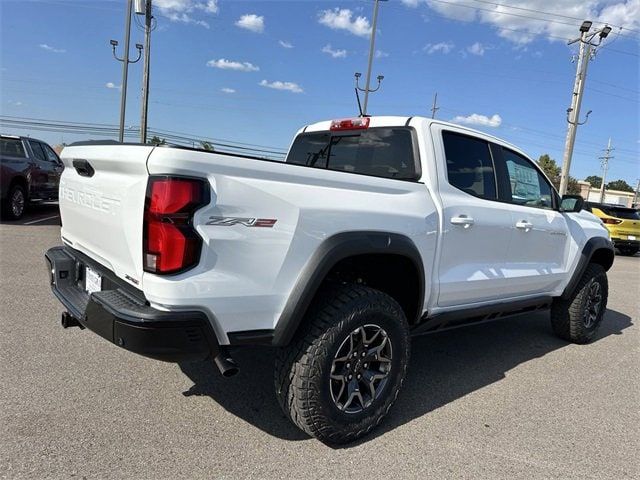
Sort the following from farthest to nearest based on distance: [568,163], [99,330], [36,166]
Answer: [568,163]
[36,166]
[99,330]

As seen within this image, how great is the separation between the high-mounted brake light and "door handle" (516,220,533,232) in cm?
146

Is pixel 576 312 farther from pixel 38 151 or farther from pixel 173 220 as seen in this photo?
pixel 38 151

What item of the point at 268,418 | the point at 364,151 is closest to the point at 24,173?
the point at 364,151

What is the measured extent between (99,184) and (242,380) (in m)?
1.70

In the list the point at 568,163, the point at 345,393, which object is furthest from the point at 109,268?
the point at 568,163

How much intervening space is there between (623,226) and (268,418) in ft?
53.1

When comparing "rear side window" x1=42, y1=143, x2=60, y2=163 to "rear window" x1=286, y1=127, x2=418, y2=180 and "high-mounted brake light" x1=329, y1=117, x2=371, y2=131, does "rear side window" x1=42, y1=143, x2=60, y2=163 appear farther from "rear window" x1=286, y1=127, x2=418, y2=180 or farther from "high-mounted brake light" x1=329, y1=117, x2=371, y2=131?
"high-mounted brake light" x1=329, y1=117, x2=371, y2=131

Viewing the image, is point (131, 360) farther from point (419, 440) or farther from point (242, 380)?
point (419, 440)

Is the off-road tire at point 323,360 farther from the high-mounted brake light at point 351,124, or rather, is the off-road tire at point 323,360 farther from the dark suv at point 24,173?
the dark suv at point 24,173

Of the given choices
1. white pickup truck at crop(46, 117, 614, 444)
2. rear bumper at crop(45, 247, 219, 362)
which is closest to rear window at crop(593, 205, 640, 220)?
white pickup truck at crop(46, 117, 614, 444)

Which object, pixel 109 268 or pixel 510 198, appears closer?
pixel 109 268

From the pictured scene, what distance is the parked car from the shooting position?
619 inches

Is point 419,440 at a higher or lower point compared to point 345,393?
lower

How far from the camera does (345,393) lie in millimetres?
2869
